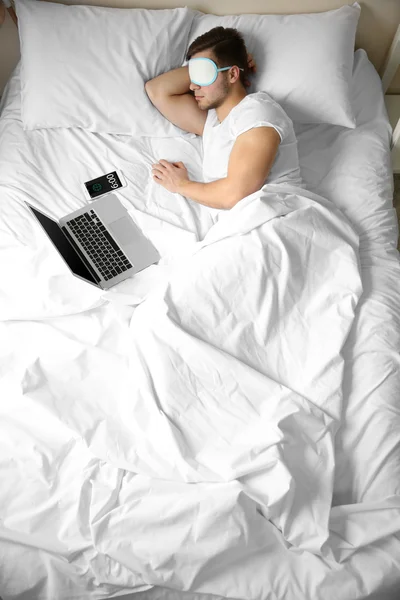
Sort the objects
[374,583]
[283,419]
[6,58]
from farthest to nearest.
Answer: [6,58] < [283,419] < [374,583]

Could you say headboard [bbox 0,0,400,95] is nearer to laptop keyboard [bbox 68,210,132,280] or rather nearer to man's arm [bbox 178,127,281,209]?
man's arm [bbox 178,127,281,209]

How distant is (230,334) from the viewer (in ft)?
3.97

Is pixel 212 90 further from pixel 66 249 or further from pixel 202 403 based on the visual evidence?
pixel 202 403

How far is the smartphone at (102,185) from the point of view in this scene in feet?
5.27

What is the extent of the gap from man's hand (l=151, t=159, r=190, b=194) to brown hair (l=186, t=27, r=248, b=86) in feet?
1.22

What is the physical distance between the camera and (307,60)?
166cm

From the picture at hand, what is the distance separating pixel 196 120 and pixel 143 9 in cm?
48

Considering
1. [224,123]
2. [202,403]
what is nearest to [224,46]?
[224,123]

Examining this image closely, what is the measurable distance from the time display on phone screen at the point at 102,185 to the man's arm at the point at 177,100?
347mm

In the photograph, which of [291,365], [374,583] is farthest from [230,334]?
[374,583]

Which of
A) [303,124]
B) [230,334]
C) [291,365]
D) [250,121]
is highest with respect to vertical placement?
[250,121]

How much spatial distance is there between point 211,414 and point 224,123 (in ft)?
3.40

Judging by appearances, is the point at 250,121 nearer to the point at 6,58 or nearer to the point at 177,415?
the point at 177,415

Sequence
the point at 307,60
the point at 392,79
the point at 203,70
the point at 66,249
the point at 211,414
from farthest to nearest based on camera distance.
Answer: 1. the point at 392,79
2. the point at 307,60
3. the point at 203,70
4. the point at 66,249
5. the point at 211,414
